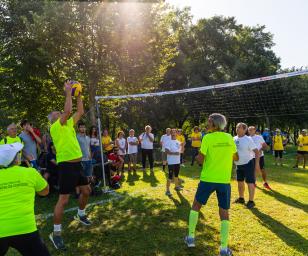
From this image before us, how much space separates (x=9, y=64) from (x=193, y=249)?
13.9 meters

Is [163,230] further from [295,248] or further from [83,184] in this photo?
[295,248]

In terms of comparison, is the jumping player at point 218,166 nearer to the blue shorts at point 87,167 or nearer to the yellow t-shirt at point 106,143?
the blue shorts at point 87,167

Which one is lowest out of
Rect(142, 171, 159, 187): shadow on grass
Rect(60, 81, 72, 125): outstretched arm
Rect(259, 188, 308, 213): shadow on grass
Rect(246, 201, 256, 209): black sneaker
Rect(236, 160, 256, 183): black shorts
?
Rect(259, 188, 308, 213): shadow on grass

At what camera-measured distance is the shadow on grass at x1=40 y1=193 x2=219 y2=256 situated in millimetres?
6121

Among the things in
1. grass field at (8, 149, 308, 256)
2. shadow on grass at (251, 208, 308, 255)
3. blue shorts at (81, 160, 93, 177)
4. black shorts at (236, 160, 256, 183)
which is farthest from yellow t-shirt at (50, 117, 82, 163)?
black shorts at (236, 160, 256, 183)

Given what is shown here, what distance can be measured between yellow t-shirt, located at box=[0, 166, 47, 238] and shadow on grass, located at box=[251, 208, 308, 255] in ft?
14.6

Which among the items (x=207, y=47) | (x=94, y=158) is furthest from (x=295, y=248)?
(x=207, y=47)

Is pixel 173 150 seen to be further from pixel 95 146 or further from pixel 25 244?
pixel 25 244

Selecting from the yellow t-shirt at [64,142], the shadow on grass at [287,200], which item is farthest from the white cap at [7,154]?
the shadow on grass at [287,200]

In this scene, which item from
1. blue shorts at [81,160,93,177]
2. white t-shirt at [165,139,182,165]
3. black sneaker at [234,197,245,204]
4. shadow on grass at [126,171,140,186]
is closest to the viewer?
black sneaker at [234,197,245,204]

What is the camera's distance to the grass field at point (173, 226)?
6.19 metres

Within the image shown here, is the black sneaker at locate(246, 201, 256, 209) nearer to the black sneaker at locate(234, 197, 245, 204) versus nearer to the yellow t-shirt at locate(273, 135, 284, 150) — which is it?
the black sneaker at locate(234, 197, 245, 204)

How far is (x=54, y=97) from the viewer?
1992cm

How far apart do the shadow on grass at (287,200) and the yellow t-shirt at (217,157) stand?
3.94 metres
